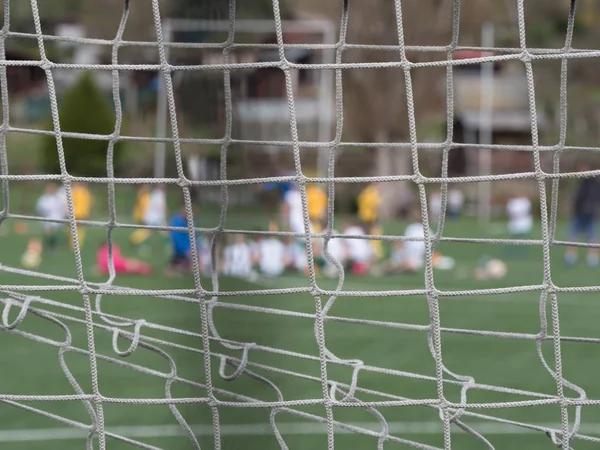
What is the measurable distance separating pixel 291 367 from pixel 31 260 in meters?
8.61

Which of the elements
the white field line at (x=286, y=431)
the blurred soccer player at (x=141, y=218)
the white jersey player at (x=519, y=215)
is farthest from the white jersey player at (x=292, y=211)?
the white field line at (x=286, y=431)

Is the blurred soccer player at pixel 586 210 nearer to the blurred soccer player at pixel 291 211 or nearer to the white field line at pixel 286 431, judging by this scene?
the blurred soccer player at pixel 291 211

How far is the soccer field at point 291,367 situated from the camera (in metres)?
3.66

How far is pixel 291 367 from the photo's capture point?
6.71 metres

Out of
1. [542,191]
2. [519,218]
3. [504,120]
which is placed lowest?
[519,218]

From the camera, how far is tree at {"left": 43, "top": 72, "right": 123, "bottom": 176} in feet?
80.5

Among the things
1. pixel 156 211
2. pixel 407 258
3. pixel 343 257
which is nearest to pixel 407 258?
pixel 407 258

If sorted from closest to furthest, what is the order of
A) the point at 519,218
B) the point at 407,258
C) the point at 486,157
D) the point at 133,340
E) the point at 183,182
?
the point at 183,182 → the point at 133,340 → the point at 407,258 → the point at 519,218 → the point at 486,157

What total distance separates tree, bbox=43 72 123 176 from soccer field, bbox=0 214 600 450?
12641 mm

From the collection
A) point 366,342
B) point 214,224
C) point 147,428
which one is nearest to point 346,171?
point 366,342

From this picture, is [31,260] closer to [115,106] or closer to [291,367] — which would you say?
[291,367]

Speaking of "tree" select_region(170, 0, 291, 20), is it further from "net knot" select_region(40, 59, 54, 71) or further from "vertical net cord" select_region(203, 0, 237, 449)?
"net knot" select_region(40, 59, 54, 71)

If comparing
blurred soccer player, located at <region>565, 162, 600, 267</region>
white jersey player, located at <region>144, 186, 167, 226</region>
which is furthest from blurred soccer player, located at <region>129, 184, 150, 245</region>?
blurred soccer player, located at <region>565, 162, 600, 267</region>

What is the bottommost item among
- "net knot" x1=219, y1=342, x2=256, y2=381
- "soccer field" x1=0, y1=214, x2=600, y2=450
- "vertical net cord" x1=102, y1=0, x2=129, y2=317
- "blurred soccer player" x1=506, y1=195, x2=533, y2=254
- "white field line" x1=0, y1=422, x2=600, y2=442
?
"white field line" x1=0, y1=422, x2=600, y2=442
